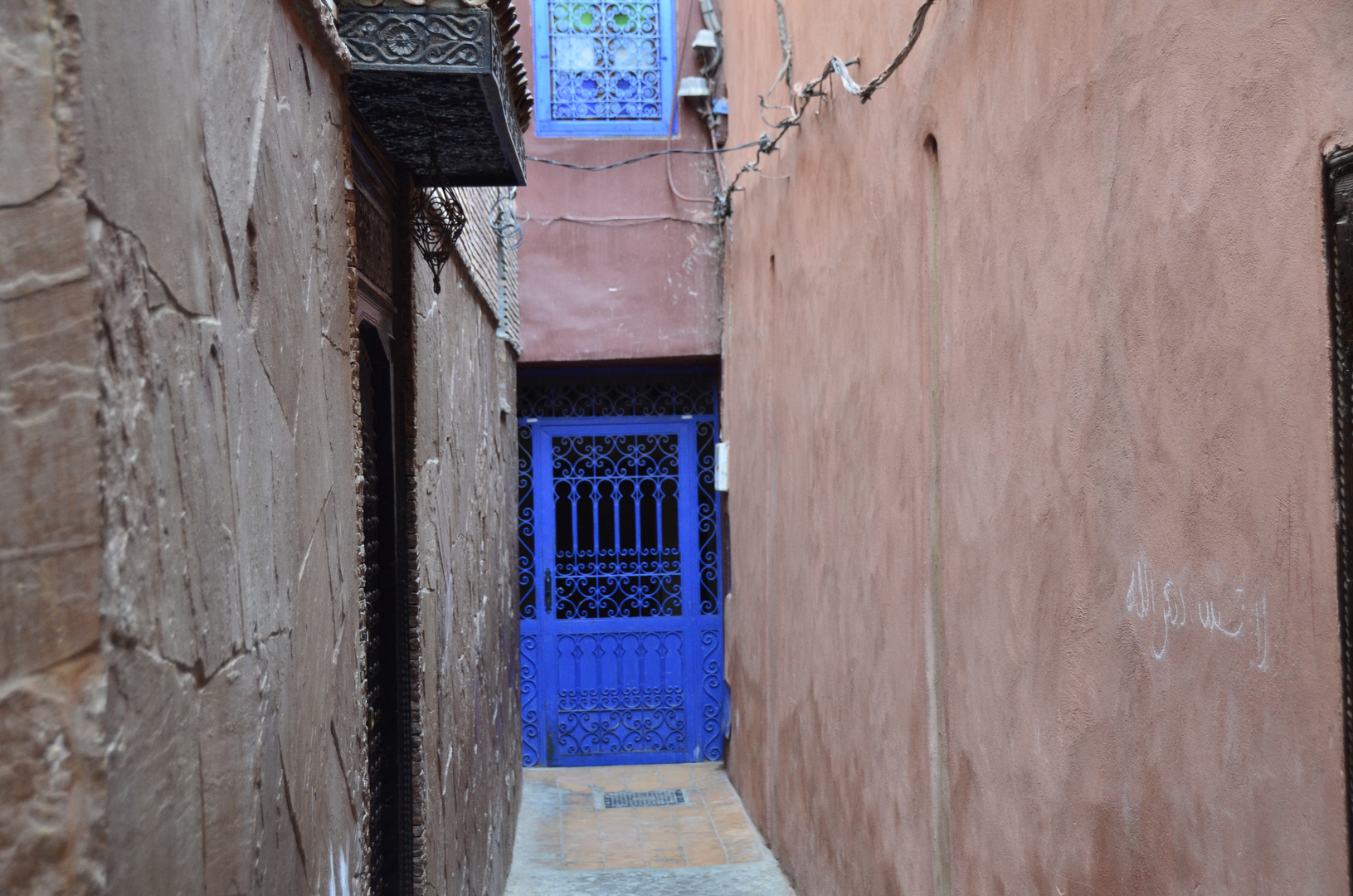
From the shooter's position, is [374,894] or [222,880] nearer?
[222,880]

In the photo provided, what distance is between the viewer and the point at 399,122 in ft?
11.1

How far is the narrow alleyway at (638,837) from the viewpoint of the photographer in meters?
6.43

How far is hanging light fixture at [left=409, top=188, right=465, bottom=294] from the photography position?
13.1 feet

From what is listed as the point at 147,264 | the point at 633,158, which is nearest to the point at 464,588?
the point at 147,264

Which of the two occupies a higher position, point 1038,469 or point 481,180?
point 481,180

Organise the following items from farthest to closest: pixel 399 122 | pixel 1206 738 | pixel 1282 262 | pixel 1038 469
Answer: pixel 399 122, pixel 1038 469, pixel 1206 738, pixel 1282 262

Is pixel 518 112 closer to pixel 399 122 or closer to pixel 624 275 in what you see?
pixel 399 122

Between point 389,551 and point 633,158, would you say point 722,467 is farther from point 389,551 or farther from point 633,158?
point 389,551

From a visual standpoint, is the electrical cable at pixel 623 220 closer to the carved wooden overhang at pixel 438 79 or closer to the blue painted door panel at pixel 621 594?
the blue painted door panel at pixel 621 594

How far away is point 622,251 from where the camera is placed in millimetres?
8867

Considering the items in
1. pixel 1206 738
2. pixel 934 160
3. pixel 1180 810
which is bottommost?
pixel 1180 810

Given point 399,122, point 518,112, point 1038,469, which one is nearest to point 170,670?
point 1038,469

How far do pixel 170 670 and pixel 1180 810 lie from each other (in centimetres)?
166

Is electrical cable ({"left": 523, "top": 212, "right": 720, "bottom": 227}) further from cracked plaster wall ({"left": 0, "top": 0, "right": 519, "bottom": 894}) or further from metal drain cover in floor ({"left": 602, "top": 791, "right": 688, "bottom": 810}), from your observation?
cracked plaster wall ({"left": 0, "top": 0, "right": 519, "bottom": 894})
